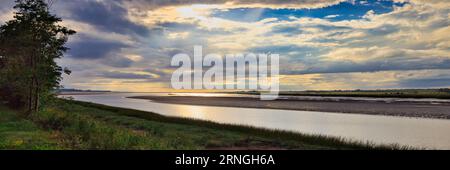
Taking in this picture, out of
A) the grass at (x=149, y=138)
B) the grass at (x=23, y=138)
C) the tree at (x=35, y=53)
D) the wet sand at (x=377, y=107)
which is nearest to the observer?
the grass at (x=23, y=138)

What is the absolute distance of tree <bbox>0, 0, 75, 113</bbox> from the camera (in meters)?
41.6

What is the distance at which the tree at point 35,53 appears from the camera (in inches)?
1638

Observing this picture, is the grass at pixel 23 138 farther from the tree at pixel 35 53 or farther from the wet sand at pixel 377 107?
the wet sand at pixel 377 107

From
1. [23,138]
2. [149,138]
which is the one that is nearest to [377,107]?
[149,138]

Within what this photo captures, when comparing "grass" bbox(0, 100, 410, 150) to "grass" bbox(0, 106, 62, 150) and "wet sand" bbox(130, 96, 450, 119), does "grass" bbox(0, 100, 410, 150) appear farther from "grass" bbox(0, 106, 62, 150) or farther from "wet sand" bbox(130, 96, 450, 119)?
"wet sand" bbox(130, 96, 450, 119)

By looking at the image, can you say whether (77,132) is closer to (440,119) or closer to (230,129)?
(230,129)

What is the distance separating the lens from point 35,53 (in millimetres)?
42625

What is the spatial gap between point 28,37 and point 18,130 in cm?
1586

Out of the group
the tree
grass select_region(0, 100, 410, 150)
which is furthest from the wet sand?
the tree

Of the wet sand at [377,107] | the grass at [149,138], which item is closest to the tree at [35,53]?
the grass at [149,138]

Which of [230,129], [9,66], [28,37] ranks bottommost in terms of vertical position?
[230,129]
